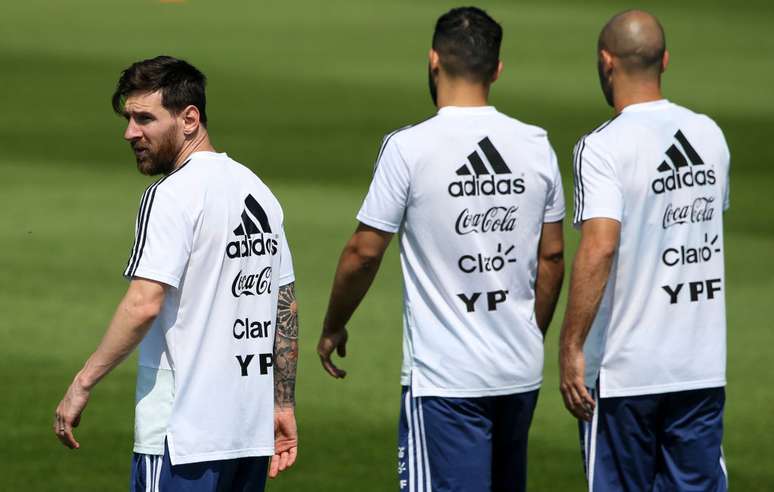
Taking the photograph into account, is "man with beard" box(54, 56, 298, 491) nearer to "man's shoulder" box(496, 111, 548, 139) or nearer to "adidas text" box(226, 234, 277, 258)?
"adidas text" box(226, 234, 277, 258)

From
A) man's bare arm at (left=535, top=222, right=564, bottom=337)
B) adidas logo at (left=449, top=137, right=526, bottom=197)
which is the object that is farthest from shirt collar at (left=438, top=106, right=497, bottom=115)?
man's bare arm at (left=535, top=222, right=564, bottom=337)

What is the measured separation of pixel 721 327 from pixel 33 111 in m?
13.7

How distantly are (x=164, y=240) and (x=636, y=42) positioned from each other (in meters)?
1.95

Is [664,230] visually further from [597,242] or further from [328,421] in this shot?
[328,421]

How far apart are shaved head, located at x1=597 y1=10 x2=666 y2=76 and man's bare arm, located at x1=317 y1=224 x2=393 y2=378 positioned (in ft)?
3.50

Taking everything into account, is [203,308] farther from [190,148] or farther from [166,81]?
[166,81]

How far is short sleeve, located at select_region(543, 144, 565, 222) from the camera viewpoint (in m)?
5.06

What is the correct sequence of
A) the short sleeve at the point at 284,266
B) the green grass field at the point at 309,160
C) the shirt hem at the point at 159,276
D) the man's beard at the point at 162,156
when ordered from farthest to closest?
the green grass field at the point at 309,160 → the short sleeve at the point at 284,266 → the man's beard at the point at 162,156 → the shirt hem at the point at 159,276

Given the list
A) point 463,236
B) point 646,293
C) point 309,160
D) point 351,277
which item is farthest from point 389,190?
point 309,160

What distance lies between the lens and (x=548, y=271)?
5.19m

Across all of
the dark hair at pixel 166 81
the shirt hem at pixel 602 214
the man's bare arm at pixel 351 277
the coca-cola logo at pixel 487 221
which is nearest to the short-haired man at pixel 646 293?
the shirt hem at pixel 602 214

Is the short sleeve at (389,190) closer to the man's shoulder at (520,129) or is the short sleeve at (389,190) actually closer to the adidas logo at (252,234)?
the man's shoulder at (520,129)

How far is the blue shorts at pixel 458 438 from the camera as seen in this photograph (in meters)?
4.96

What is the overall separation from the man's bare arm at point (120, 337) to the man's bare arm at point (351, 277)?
909 millimetres
